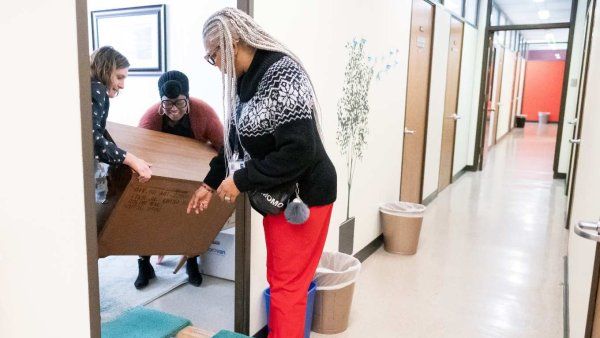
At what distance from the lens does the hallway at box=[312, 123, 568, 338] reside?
253 centimetres

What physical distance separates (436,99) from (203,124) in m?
3.24

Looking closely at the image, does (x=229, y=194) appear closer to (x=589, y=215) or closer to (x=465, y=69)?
(x=589, y=215)

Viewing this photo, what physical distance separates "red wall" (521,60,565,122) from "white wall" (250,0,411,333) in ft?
48.6

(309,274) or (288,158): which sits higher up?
(288,158)

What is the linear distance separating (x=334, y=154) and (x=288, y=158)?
134 cm

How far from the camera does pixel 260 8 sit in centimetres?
198

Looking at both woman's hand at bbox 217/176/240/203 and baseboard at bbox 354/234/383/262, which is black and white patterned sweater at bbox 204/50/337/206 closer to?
woman's hand at bbox 217/176/240/203

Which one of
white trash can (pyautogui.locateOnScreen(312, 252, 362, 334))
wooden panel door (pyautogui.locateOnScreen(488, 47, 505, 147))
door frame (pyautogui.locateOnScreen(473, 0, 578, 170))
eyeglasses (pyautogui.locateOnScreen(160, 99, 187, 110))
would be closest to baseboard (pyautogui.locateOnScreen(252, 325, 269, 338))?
white trash can (pyautogui.locateOnScreen(312, 252, 362, 334))

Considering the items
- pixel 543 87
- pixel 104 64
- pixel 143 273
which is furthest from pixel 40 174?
pixel 543 87

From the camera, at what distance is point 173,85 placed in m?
2.52

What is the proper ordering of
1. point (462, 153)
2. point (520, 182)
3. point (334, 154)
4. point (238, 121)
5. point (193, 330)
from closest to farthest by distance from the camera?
point (238, 121), point (193, 330), point (334, 154), point (520, 182), point (462, 153)

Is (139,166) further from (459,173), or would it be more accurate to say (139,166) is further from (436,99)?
(459,173)

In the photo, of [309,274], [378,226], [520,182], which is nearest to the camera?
[309,274]

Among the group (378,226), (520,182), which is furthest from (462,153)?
(378,226)
